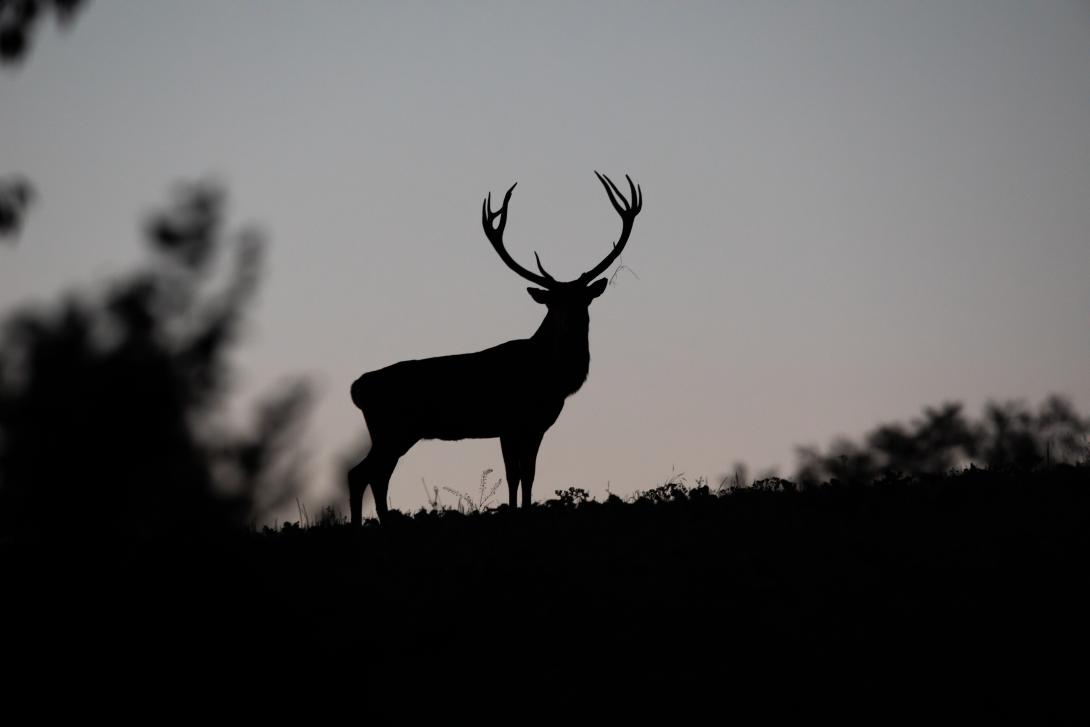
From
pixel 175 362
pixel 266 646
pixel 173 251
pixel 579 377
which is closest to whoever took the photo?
pixel 175 362

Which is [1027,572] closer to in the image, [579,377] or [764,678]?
[764,678]

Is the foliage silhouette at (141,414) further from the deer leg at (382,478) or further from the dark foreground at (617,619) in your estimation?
the deer leg at (382,478)

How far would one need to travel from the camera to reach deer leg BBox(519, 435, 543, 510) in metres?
12.9

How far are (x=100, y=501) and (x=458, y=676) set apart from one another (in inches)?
129

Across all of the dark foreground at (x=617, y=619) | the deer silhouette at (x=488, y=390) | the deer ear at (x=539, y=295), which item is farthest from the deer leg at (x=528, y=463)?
the dark foreground at (x=617, y=619)

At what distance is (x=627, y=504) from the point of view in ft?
36.4

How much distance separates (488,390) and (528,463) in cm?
124

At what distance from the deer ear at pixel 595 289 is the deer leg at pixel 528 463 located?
1.81 meters

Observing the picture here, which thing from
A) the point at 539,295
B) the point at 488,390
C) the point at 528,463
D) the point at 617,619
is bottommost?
the point at 617,619

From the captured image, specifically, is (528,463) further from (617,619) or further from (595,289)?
(617,619)

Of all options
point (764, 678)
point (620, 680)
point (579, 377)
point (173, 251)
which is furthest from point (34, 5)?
point (579, 377)

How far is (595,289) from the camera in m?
14.5

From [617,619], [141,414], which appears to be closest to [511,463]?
[617,619]

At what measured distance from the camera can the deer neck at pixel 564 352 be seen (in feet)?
46.3
